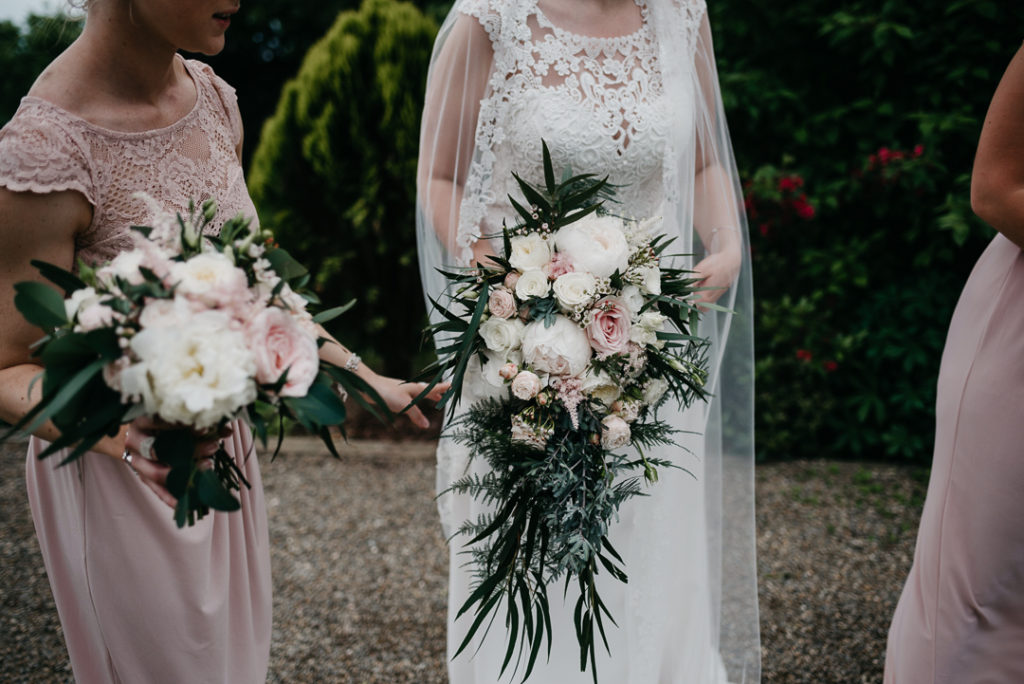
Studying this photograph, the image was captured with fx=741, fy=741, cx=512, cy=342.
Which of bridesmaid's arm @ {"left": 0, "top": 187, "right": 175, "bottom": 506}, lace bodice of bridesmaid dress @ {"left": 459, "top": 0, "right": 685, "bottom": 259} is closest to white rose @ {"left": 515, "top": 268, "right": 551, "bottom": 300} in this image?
lace bodice of bridesmaid dress @ {"left": 459, "top": 0, "right": 685, "bottom": 259}

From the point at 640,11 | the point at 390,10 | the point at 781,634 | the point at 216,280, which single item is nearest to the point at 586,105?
the point at 640,11

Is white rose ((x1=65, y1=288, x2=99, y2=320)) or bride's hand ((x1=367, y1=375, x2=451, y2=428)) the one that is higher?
white rose ((x1=65, y1=288, x2=99, y2=320))

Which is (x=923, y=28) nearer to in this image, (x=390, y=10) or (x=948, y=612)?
(x=390, y=10)

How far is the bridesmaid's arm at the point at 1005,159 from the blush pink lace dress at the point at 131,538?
68.3 inches

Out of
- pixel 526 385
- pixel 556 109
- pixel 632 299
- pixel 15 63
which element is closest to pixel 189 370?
pixel 526 385

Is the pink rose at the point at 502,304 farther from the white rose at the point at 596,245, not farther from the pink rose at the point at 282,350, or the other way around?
the pink rose at the point at 282,350

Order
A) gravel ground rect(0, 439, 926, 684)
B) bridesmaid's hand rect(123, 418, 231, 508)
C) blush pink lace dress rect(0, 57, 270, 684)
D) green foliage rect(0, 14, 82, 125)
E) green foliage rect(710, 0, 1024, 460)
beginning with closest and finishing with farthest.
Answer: bridesmaid's hand rect(123, 418, 231, 508) → blush pink lace dress rect(0, 57, 270, 684) → gravel ground rect(0, 439, 926, 684) → green foliage rect(710, 0, 1024, 460) → green foliage rect(0, 14, 82, 125)

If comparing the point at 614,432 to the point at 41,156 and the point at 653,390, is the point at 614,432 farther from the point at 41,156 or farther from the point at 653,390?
the point at 41,156

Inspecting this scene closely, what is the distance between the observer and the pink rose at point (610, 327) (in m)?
1.54

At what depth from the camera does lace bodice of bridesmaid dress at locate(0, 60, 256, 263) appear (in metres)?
1.34

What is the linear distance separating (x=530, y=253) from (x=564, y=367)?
26 cm

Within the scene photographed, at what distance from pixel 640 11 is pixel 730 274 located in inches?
32.3

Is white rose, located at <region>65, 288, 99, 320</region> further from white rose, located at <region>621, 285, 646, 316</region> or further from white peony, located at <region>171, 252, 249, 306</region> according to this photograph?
white rose, located at <region>621, 285, 646, 316</region>

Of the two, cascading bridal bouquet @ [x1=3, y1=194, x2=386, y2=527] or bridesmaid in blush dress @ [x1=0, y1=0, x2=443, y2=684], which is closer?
cascading bridal bouquet @ [x1=3, y1=194, x2=386, y2=527]
